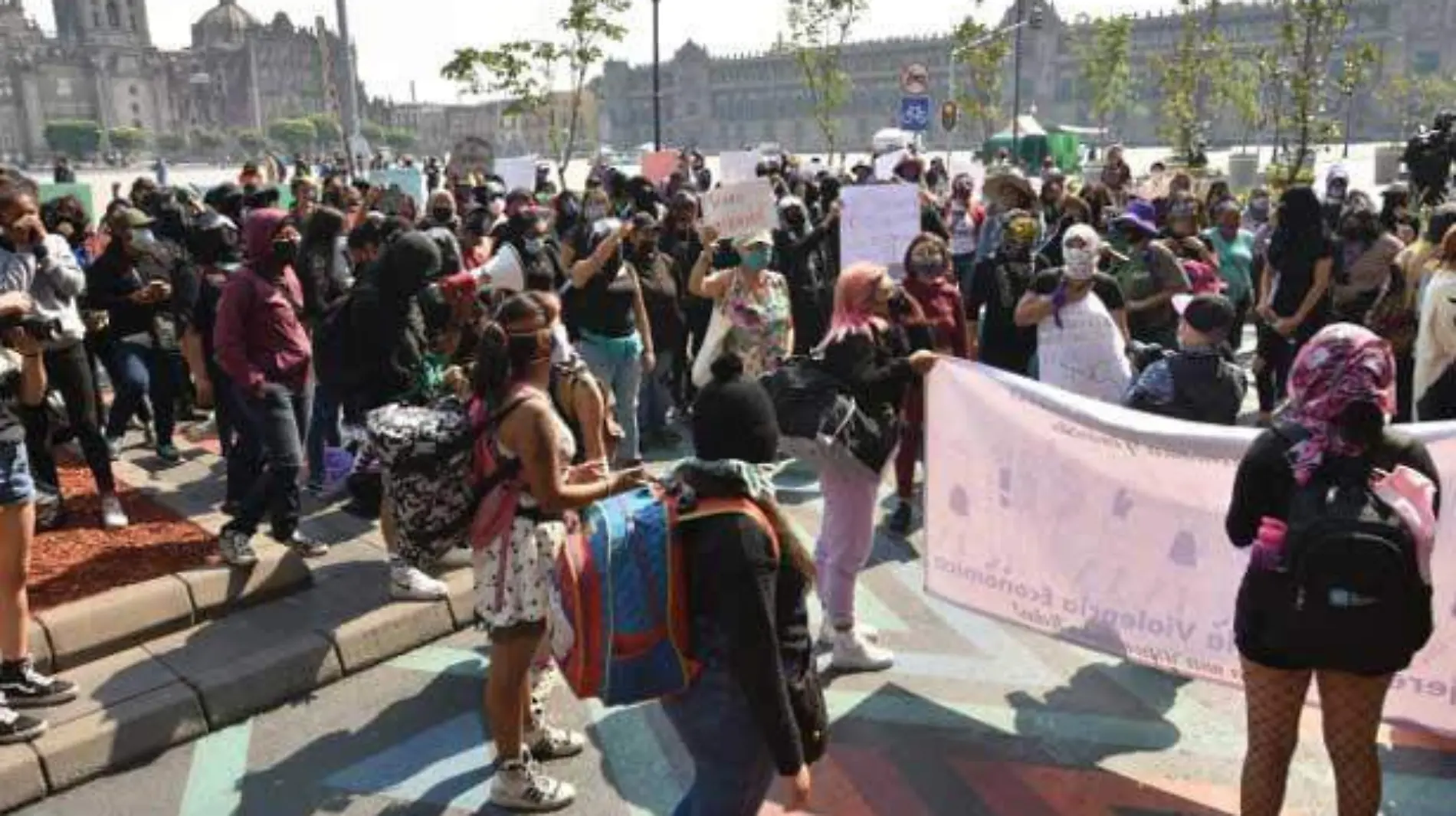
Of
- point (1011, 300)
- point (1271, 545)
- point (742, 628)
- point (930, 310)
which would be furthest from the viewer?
point (1011, 300)

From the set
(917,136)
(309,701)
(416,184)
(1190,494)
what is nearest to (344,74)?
(416,184)

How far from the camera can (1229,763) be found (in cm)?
418

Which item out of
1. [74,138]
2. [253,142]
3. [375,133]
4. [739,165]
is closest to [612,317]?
[739,165]

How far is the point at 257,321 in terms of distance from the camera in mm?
5699

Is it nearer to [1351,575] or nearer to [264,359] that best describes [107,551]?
[264,359]

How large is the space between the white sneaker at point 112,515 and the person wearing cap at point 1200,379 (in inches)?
205

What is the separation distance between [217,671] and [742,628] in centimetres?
308

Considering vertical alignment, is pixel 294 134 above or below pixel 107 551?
above

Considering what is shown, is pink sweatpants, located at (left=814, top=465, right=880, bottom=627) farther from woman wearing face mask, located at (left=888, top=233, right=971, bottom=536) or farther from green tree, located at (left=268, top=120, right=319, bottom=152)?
green tree, located at (left=268, top=120, right=319, bottom=152)

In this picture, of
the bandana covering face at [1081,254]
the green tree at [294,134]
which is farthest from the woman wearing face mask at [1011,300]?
the green tree at [294,134]

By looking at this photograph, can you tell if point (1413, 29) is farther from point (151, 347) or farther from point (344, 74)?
point (151, 347)

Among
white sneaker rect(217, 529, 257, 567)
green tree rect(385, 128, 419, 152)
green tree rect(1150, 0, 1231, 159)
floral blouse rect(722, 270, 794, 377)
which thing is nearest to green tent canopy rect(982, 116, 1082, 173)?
green tree rect(1150, 0, 1231, 159)

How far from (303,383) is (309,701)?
1.80 metres

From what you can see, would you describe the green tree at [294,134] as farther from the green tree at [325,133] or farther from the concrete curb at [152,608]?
the concrete curb at [152,608]
